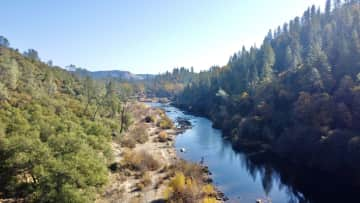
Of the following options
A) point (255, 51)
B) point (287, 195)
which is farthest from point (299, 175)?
point (255, 51)

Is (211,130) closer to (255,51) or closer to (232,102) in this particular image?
(232,102)

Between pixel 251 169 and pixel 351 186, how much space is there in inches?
634

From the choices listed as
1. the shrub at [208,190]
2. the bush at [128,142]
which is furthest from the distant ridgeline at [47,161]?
the shrub at [208,190]

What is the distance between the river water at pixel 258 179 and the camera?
38.7 meters

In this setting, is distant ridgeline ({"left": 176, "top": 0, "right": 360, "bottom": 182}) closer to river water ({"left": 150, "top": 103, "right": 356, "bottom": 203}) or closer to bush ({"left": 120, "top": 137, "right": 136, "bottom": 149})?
river water ({"left": 150, "top": 103, "right": 356, "bottom": 203})

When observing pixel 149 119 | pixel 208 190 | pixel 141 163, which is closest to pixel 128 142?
pixel 141 163

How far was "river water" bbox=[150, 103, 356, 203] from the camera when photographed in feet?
127

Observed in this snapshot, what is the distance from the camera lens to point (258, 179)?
150 ft

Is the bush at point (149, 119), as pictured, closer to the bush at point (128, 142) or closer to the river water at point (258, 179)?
the bush at point (128, 142)

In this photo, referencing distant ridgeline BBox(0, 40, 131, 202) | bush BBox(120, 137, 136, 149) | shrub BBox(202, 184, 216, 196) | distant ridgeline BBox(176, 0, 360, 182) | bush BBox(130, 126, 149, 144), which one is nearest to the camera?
distant ridgeline BBox(0, 40, 131, 202)

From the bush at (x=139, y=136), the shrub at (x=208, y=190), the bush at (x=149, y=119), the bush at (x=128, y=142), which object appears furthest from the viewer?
the bush at (x=149, y=119)

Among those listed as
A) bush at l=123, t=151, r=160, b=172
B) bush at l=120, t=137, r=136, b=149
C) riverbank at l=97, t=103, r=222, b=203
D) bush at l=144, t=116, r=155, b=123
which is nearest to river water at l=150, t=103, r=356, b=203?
riverbank at l=97, t=103, r=222, b=203

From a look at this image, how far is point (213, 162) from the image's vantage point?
5475cm

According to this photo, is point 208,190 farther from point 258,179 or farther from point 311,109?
point 311,109
